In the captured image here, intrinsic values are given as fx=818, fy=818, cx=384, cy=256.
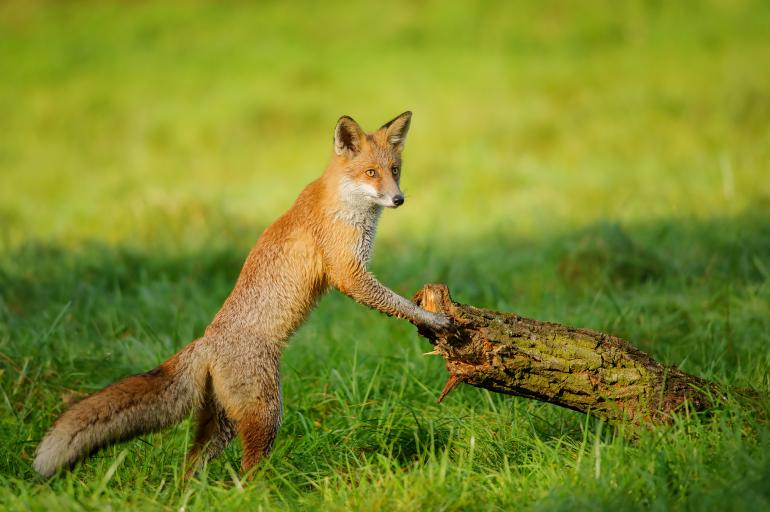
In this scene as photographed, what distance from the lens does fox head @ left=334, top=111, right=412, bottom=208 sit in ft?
17.5

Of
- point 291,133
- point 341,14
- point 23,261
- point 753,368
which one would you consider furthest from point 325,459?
point 341,14

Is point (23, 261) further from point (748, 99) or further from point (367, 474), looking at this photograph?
point (748, 99)

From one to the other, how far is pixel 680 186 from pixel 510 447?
23.0 ft

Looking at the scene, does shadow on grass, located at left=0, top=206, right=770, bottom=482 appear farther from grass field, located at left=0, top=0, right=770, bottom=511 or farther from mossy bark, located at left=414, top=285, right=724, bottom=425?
mossy bark, located at left=414, top=285, right=724, bottom=425

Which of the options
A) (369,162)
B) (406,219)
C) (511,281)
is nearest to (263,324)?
(369,162)

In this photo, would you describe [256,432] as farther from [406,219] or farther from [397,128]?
[406,219]

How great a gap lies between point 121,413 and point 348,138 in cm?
237

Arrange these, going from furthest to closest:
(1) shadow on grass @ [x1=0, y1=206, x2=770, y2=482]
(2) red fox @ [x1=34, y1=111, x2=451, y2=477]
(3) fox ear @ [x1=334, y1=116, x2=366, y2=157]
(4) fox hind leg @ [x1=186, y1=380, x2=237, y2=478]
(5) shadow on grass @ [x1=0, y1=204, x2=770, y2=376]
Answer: (5) shadow on grass @ [x1=0, y1=204, x2=770, y2=376] < (1) shadow on grass @ [x1=0, y1=206, x2=770, y2=482] < (3) fox ear @ [x1=334, y1=116, x2=366, y2=157] < (4) fox hind leg @ [x1=186, y1=380, x2=237, y2=478] < (2) red fox @ [x1=34, y1=111, x2=451, y2=477]

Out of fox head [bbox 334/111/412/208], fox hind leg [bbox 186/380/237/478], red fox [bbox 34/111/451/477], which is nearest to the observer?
red fox [bbox 34/111/451/477]

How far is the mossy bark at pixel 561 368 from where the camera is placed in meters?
4.59

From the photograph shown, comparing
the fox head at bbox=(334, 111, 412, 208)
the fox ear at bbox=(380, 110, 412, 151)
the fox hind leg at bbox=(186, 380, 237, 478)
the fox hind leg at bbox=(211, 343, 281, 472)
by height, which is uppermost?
the fox ear at bbox=(380, 110, 412, 151)

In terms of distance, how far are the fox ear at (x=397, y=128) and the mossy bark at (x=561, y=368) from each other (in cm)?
155

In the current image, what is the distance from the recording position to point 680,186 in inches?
424

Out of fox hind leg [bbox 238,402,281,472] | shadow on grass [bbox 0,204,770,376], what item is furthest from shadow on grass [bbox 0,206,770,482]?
fox hind leg [bbox 238,402,281,472]
